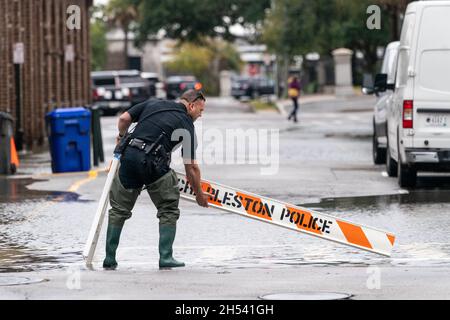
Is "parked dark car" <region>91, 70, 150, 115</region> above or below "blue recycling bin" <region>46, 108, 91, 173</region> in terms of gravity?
below

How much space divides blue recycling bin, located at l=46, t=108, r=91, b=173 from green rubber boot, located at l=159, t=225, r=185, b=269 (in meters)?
11.9

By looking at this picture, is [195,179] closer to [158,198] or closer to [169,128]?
[158,198]

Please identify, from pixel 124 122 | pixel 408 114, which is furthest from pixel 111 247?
pixel 408 114

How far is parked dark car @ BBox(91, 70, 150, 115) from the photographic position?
57.3m

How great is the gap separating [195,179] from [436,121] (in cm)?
787

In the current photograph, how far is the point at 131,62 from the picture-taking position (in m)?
125

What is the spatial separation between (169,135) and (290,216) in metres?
1.29

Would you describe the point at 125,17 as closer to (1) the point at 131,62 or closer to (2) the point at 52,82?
(1) the point at 131,62

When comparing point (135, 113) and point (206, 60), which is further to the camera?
point (206, 60)

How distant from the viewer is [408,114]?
19125mm

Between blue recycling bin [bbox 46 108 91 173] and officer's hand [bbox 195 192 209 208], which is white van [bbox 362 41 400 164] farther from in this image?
officer's hand [bbox 195 192 209 208]

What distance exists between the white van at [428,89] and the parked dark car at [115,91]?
38.3 meters

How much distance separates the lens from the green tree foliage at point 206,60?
365 ft

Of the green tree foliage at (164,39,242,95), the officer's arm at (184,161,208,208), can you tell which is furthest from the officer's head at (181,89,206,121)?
the green tree foliage at (164,39,242,95)
